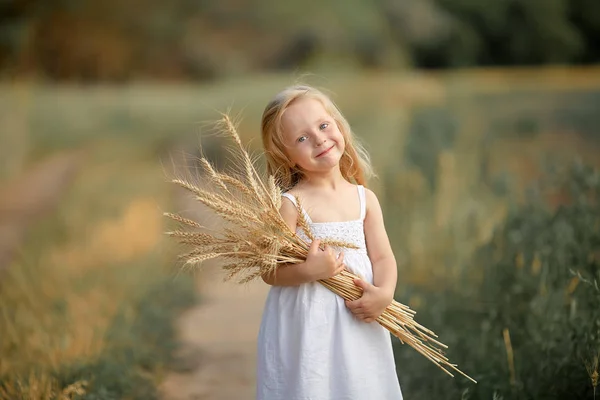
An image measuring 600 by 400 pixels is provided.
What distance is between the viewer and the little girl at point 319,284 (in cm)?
232

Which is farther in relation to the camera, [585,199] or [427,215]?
[427,215]

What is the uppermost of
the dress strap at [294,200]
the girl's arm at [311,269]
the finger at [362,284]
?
the dress strap at [294,200]

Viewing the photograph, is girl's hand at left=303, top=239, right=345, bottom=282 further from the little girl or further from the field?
the field

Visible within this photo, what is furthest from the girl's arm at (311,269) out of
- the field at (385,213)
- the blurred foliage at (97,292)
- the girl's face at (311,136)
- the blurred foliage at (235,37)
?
the blurred foliage at (235,37)

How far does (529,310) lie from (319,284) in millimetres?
1601

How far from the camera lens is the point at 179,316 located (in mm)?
5062

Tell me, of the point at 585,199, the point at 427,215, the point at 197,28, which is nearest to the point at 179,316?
the point at 427,215

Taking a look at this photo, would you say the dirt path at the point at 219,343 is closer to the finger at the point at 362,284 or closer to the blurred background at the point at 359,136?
the blurred background at the point at 359,136

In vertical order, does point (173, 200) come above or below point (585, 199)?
below

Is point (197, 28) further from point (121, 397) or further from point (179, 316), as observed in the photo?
point (121, 397)

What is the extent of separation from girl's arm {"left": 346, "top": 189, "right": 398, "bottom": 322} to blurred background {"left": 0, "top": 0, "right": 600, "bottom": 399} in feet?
1.85

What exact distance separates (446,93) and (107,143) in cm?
371

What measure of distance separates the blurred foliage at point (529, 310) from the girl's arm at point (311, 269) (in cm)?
89

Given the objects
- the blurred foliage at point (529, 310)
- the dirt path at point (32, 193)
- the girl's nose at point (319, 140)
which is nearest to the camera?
the girl's nose at point (319, 140)
